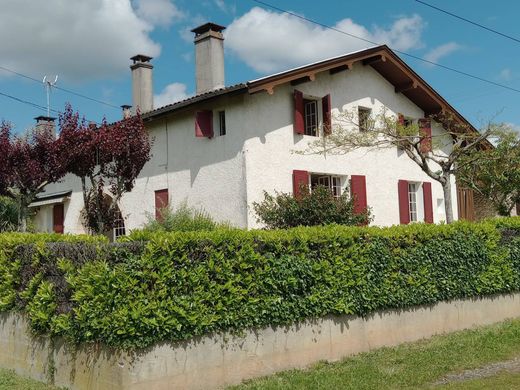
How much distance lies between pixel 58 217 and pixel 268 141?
30.6 ft

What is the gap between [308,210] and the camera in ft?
41.4

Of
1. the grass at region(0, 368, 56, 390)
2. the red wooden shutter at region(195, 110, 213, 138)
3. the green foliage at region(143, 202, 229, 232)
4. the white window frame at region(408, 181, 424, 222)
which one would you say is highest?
the red wooden shutter at region(195, 110, 213, 138)

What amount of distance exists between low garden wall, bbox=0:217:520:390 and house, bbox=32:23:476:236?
5426 millimetres

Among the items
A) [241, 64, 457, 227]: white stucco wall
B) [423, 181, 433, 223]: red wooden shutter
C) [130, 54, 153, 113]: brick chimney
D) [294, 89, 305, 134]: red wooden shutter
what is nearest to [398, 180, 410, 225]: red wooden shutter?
[241, 64, 457, 227]: white stucco wall

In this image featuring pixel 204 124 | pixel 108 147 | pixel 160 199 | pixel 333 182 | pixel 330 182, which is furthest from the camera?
pixel 333 182

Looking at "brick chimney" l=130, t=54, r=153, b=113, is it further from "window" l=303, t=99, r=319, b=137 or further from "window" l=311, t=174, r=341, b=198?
"window" l=311, t=174, r=341, b=198

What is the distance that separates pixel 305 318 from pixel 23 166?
838 centimetres

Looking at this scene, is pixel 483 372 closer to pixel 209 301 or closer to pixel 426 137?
pixel 209 301

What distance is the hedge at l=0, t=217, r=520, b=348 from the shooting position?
6.18 metres

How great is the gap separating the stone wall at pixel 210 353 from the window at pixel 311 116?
7267 mm

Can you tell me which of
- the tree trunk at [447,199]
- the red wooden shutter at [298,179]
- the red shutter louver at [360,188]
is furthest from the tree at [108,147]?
the tree trunk at [447,199]

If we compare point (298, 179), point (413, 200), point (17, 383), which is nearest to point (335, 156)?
point (298, 179)

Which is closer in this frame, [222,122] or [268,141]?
[268,141]

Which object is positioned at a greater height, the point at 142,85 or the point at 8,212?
the point at 142,85
